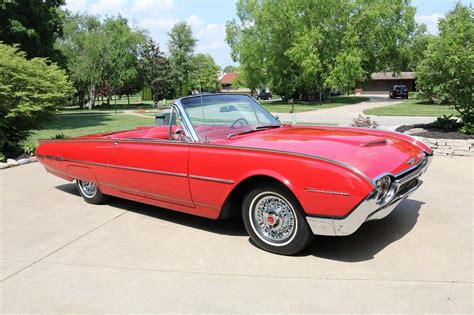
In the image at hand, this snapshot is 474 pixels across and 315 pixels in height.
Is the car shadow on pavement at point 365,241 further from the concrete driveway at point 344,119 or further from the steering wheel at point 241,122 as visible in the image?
the concrete driveway at point 344,119

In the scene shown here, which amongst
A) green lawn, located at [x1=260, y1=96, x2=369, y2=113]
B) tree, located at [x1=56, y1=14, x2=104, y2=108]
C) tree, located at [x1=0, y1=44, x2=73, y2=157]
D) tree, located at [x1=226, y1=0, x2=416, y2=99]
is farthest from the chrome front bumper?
tree, located at [x1=56, y1=14, x2=104, y2=108]

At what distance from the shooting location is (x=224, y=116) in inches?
185

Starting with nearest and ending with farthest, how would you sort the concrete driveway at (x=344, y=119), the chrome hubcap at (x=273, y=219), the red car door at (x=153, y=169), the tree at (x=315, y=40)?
the chrome hubcap at (x=273, y=219), the red car door at (x=153, y=169), the concrete driveway at (x=344, y=119), the tree at (x=315, y=40)

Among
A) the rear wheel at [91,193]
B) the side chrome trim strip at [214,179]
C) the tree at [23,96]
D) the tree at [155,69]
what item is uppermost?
the tree at [155,69]

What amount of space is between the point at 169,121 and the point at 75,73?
39743 mm

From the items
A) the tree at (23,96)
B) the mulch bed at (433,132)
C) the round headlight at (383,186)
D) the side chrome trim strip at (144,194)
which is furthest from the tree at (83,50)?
the round headlight at (383,186)

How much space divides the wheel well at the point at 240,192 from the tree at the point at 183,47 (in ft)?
205

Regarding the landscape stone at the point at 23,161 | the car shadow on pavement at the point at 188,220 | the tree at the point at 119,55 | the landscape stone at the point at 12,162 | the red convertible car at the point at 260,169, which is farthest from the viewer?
the tree at the point at 119,55

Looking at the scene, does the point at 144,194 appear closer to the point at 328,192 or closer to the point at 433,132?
the point at 328,192

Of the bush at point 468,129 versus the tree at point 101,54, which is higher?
the tree at point 101,54

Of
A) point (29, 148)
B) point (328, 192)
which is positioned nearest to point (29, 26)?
point (29, 148)

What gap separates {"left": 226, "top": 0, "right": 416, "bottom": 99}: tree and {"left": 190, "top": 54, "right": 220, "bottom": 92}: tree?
21427mm

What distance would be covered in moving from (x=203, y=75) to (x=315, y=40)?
1367 inches

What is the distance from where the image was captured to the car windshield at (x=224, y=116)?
14.5 feet
